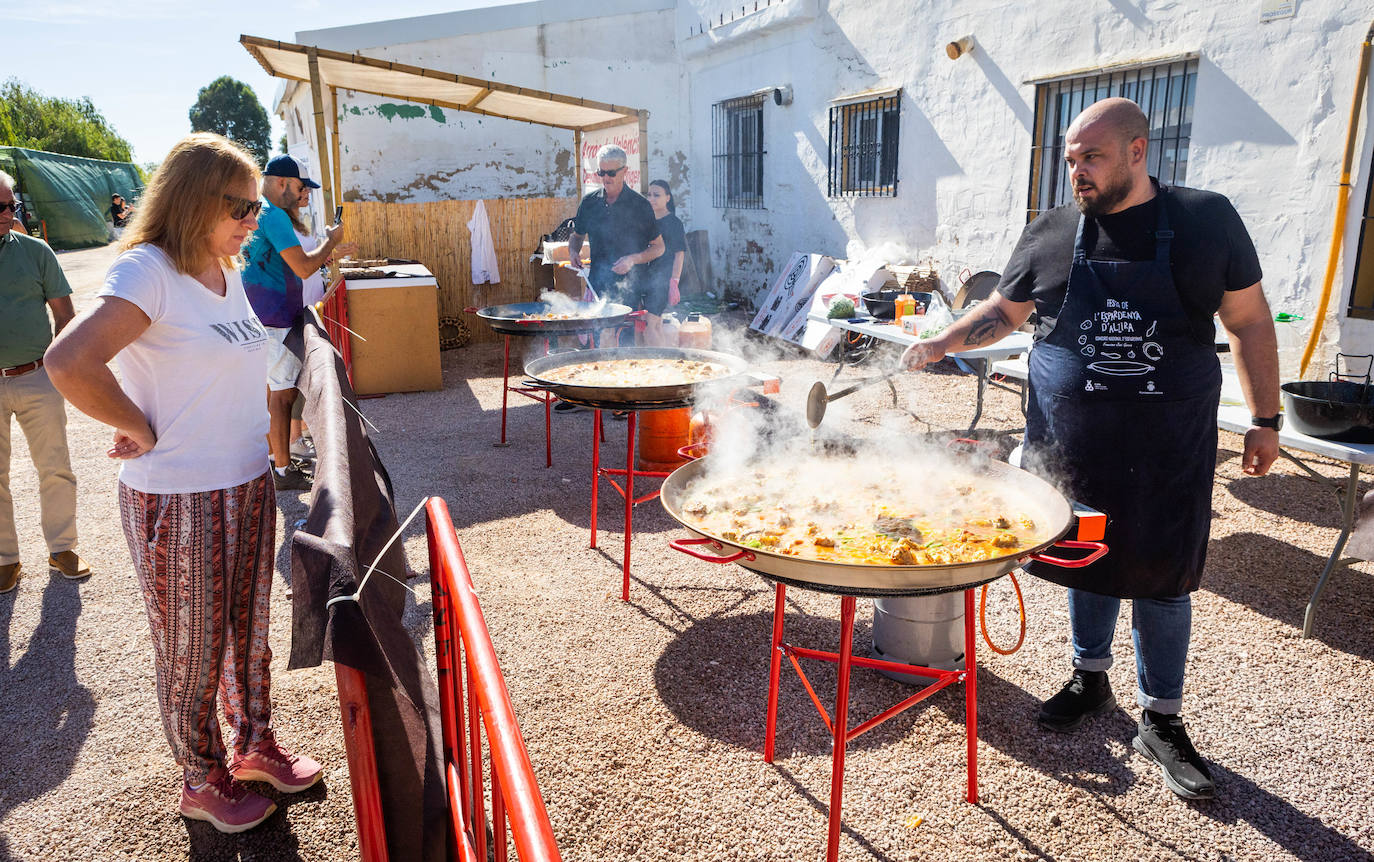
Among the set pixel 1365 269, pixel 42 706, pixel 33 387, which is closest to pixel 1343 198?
pixel 1365 269

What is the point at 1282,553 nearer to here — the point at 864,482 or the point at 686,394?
the point at 864,482

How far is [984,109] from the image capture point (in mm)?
9594

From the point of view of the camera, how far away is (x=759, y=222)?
14250mm

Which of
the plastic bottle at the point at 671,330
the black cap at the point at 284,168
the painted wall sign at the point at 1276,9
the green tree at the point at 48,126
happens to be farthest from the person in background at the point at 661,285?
the green tree at the point at 48,126

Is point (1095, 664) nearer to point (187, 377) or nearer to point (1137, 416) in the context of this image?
point (1137, 416)

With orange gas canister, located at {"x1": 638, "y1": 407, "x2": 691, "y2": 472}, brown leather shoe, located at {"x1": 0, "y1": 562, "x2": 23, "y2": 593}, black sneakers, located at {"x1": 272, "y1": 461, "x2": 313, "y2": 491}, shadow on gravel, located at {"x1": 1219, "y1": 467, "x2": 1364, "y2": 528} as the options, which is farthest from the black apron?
brown leather shoe, located at {"x1": 0, "y1": 562, "x2": 23, "y2": 593}

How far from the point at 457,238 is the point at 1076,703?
10956 millimetres

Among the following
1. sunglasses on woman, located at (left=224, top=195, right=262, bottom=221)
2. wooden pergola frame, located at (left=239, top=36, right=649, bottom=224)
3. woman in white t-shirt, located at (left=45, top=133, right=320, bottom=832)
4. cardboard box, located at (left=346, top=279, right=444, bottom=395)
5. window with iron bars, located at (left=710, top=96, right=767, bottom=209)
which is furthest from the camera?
window with iron bars, located at (left=710, top=96, right=767, bottom=209)

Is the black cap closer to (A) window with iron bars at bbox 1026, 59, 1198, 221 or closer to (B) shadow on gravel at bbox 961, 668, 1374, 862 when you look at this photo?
(B) shadow on gravel at bbox 961, 668, 1374, 862

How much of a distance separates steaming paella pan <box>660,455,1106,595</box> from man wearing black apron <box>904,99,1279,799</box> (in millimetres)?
333

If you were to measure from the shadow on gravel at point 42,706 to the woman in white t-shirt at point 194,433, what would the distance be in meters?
0.87

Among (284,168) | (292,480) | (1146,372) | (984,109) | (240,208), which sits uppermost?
(984,109)

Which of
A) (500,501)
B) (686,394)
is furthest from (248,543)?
(500,501)

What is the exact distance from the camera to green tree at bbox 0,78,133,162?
39763mm
